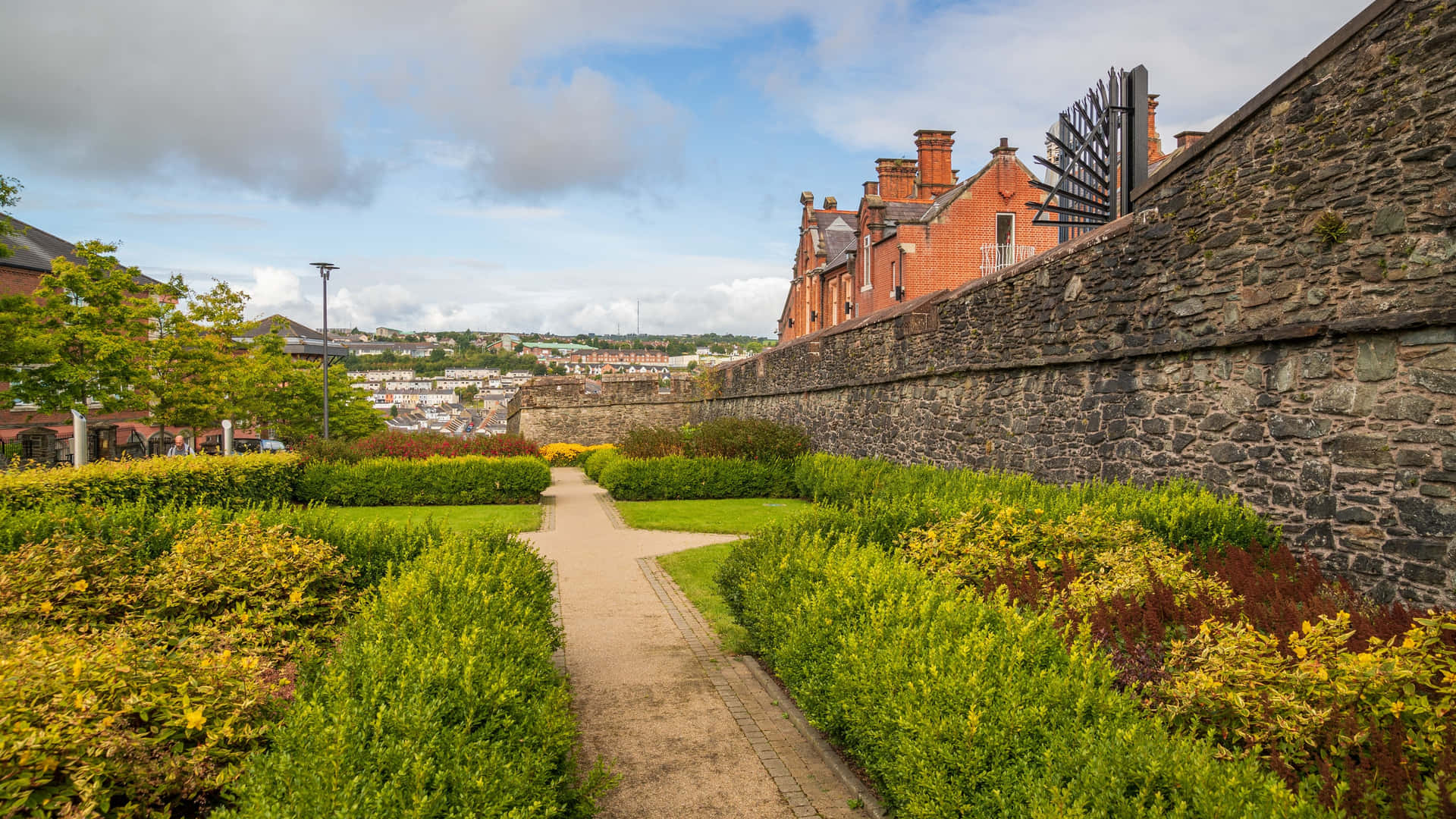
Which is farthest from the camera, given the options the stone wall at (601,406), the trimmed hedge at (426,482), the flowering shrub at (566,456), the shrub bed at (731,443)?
the stone wall at (601,406)

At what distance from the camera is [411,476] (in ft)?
57.6

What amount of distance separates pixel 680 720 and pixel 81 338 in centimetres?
2395

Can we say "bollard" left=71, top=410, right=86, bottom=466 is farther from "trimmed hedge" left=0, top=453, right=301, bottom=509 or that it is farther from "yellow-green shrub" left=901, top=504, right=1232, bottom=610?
"yellow-green shrub" left=901, top=504, right=1232, bottom=610

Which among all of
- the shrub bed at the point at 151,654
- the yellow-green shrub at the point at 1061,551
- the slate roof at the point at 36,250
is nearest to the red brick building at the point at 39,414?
the slate roof at the point at 36,250

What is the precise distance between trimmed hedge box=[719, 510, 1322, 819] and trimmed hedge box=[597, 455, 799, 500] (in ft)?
42.1

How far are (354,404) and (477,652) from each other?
156 ft

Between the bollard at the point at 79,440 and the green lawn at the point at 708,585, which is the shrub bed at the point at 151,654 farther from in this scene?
the bollard at the point at 79,440

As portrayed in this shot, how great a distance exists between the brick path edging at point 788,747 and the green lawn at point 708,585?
0.56 ft

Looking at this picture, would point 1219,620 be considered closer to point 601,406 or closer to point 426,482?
point 426,482

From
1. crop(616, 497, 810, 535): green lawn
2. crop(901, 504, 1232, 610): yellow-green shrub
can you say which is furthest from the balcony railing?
crop(901, 504, 1232, 610): yellow-green shrub

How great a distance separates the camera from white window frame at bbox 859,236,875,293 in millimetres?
30005

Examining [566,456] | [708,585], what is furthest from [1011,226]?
[708,585]

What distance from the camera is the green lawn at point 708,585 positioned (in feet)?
24.8

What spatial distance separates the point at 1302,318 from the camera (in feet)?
24.2
